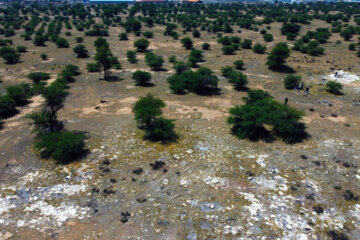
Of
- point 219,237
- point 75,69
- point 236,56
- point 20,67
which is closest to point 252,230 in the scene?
point 219,237

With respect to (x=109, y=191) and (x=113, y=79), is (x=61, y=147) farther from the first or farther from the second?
(x=113, y=79)

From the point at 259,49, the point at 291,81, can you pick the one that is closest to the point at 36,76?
the point at 291,81

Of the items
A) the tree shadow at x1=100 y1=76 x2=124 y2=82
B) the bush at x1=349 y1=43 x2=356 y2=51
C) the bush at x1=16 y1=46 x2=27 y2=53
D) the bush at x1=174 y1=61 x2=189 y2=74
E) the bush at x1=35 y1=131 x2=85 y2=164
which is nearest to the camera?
the bush at x1=35 y1=131 x2=85 y2=164

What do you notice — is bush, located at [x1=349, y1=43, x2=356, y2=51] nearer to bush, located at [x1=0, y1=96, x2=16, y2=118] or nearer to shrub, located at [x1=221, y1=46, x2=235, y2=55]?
shrub, located at [x1=221, y1=46, x2=235, y2=55]

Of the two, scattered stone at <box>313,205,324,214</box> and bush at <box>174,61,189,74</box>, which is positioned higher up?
bush at <box>174,61,189,74</box>

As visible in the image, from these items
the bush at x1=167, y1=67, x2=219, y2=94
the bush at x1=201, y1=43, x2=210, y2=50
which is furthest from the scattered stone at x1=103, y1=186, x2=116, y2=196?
the bush at x1=201, y1=43, x2=210, y2=50

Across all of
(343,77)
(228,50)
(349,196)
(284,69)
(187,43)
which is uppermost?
(187,43)

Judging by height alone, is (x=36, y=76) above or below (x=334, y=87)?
below
